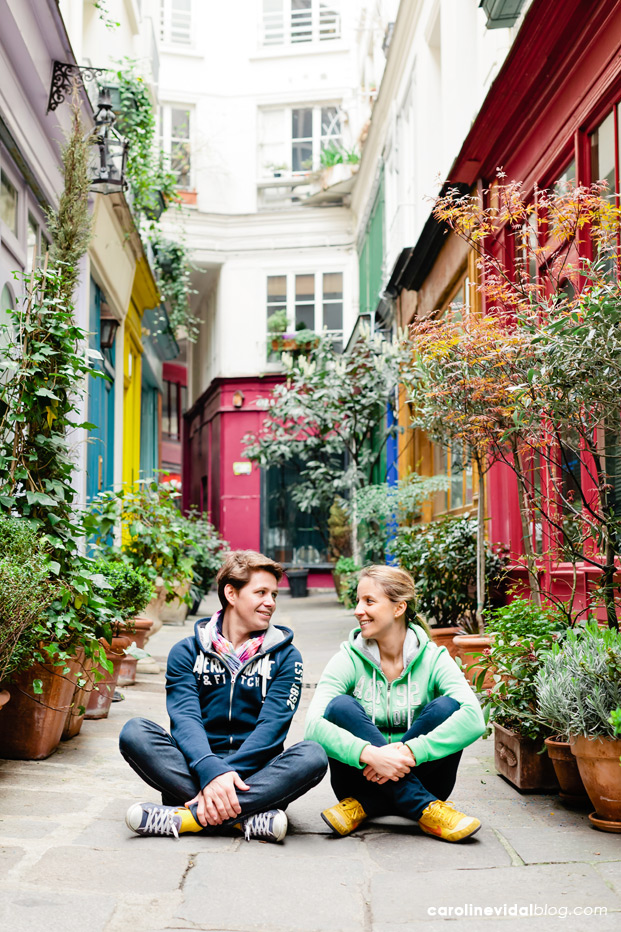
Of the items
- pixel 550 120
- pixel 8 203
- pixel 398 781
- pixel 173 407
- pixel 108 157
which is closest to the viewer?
pixel 398 781

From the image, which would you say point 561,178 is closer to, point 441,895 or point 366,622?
point 366,622

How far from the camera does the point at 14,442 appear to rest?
5305 millimetres

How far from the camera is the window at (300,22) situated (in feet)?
72.8

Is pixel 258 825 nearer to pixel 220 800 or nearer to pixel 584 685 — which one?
A: pixel 220 800

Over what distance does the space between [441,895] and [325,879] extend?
0.41m

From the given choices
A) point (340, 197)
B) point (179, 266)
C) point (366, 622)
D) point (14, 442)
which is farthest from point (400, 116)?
point (366, 622)

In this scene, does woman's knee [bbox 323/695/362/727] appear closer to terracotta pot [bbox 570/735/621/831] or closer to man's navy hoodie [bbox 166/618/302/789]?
man's navy hoodie [bbox 166/618/302/789]

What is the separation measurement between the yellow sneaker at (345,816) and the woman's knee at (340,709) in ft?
1.07

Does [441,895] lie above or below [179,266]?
below

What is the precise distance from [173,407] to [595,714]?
1142 inches

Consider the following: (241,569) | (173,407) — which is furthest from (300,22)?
(241,569)

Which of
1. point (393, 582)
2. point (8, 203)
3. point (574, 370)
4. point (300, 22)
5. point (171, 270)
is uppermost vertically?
point (300, 22)

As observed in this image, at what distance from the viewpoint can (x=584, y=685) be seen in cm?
384

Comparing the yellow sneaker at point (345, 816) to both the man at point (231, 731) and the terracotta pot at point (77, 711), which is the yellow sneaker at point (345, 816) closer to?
the man at point (231, 731)
